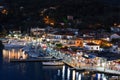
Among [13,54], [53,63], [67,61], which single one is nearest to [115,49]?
[67,61]

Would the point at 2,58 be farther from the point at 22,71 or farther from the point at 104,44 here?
the point at 104,44

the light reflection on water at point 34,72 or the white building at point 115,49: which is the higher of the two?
the white building at point 115,49

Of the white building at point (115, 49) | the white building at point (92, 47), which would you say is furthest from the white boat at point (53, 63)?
the white building at point (92, 47)

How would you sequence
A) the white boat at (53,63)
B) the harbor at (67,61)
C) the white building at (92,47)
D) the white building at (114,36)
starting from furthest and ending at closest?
the white building at (114,36), the white building at (92,47), the white boat at (53,63), the harbor at (67,61)

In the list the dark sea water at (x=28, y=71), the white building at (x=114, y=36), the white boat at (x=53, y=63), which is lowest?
the dark sea water at (x=28, y=71)

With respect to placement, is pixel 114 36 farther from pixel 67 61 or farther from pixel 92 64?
pixel 92 64

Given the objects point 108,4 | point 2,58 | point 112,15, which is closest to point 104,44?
point 2,58

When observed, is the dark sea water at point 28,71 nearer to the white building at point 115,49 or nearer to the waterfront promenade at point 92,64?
the waterfront promenade at point 92,64

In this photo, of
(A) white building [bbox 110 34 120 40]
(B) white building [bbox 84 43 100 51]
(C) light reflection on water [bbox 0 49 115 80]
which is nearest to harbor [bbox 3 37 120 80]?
(C) light reflection on water [bbox 0 49 115 80]
